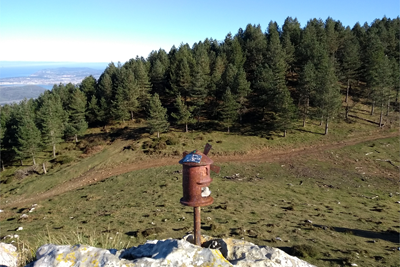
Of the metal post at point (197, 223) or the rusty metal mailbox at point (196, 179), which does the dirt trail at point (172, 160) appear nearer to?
the metal post at point (197, 223)

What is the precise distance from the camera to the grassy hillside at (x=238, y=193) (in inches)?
611

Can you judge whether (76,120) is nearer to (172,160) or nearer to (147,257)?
(172,160)

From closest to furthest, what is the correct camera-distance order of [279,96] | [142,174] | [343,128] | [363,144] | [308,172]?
[308,172] < [142,174] < [363,144] < [279,96] < [343,128]

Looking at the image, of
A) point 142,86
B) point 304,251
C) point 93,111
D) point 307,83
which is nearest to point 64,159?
point 93,111

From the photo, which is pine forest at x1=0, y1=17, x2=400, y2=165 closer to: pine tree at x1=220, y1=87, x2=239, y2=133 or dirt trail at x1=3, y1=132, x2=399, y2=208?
pine tree at x1=220, y1=87, x2=239, y2=133

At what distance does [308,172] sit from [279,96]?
55.8 ft

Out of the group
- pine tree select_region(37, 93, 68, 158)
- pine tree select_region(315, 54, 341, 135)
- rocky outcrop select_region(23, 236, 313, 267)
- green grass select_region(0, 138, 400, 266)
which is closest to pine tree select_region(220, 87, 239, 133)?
green grass select_region(0, 138, 400, 266)

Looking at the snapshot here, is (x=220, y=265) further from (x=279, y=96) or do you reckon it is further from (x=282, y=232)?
(x=279, y=96)

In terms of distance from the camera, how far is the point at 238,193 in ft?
85.6

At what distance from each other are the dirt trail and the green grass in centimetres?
273

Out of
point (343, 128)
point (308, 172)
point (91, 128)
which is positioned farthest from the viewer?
point (91, 128)

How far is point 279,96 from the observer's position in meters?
46.6

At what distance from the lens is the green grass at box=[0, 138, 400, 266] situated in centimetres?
1454

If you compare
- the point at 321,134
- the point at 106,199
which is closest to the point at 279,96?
the point at 321,134
